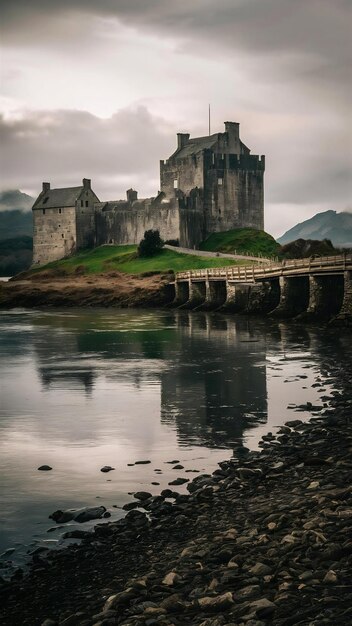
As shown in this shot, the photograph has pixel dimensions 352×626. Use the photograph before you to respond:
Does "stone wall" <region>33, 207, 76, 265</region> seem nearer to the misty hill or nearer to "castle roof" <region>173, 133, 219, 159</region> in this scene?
"castle roof" <region>173, 133, 219, 159</region>

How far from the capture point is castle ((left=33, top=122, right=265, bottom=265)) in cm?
11762

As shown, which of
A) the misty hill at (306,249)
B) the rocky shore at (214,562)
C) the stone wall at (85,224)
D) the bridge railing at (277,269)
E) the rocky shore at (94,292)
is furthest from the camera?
the stone wall at (85,224)

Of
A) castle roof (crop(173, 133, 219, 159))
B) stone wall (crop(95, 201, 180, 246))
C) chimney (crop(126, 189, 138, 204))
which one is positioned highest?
castle roof (crop(173, 133, 219, 159))

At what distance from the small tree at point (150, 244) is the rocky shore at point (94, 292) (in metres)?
6.75

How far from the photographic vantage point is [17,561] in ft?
39.4

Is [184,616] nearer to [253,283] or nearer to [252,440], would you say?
[252,440]

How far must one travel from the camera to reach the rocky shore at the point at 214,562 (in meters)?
9.21

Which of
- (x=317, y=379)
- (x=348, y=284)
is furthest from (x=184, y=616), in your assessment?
(x=348, y=284)

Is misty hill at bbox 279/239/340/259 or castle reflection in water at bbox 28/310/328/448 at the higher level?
misty hill at bbox 279/239/340/259

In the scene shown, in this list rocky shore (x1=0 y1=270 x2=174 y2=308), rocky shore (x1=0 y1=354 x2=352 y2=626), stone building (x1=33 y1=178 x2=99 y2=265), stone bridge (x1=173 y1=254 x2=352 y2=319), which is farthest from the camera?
stone building (x1=33 y1=178 x2=99 y2=265)

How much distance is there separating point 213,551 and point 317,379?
63.5 feet

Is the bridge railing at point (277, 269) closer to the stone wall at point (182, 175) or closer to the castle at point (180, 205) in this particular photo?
the castle at point (180, 205)

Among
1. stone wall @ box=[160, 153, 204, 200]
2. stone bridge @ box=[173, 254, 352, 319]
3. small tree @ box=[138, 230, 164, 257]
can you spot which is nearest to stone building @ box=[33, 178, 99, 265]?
stone wall @ box=[160, 153, 204, 200]

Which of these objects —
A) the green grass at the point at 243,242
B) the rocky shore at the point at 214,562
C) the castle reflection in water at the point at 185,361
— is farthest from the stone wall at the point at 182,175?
the rocky shore at the point at 214,562
